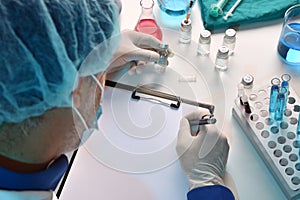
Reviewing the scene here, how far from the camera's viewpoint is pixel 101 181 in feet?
3.05

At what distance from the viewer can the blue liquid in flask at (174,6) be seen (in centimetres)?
119

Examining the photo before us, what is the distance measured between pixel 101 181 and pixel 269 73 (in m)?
0.47

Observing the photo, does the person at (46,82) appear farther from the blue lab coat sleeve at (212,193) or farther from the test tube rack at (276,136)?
the test tube rack at (276,136)

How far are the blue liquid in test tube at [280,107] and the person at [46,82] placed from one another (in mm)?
396

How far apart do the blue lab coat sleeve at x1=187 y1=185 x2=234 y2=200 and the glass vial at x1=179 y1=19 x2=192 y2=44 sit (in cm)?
40

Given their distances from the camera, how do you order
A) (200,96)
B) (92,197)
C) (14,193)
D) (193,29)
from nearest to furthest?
(14,193) < (92,197) < (200,96) < (193,29)

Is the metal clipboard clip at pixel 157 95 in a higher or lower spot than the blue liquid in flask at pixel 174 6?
lower

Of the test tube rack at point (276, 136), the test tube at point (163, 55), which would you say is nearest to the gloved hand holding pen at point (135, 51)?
the test tube at point (163, 55)

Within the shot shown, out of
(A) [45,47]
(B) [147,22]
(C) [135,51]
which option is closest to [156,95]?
(C) [135,51]

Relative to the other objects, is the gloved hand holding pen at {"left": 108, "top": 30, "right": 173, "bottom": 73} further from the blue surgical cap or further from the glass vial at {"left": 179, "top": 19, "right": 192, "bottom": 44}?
the blue surgical cap

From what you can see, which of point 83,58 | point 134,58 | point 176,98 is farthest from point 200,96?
point 83,58

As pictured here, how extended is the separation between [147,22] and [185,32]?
0.11 meters

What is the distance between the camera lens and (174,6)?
120 cm

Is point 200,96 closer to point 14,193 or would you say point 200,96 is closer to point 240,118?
point 240,118
